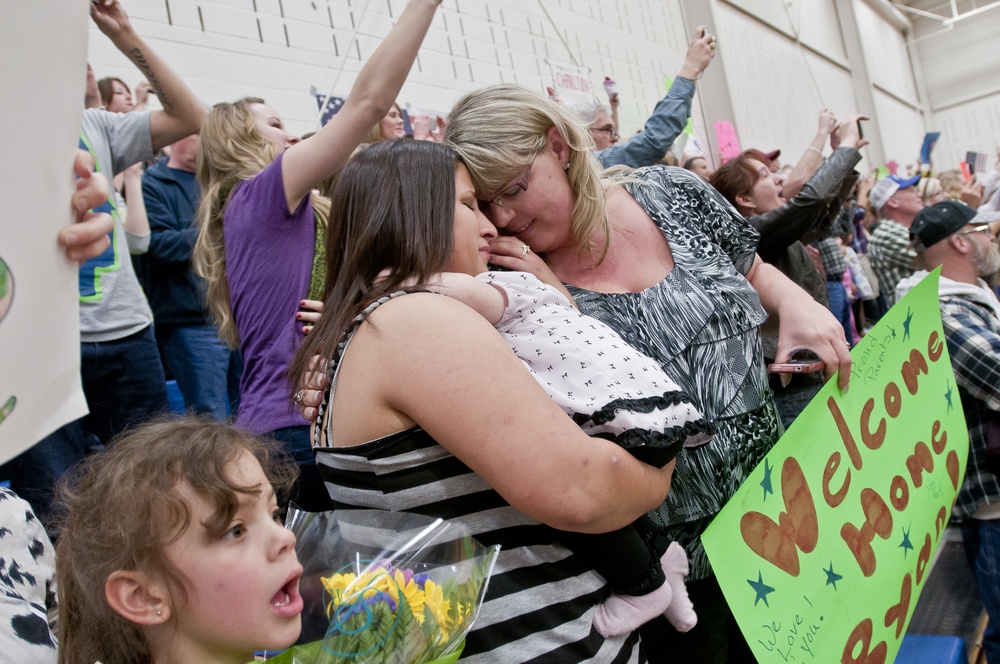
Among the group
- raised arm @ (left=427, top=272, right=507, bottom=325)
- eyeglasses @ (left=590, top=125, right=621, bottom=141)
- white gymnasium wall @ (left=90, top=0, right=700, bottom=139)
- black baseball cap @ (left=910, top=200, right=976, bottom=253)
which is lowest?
raised arm @ (left=427, top=272, right=507, bottom=325)

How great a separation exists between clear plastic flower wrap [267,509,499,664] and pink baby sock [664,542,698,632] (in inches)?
16.2

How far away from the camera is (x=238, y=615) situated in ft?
2.81

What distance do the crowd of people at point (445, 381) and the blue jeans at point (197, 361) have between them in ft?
1.16

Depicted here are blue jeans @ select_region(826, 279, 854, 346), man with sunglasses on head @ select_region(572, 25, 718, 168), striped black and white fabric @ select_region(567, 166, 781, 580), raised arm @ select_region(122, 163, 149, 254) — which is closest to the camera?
striped black and white fabric @ select_region(567, 166, 781, 580)

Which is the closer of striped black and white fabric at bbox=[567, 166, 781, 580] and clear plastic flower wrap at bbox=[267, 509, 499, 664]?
clear plastic flower wrap at bbox=[267, 509, 499, 664]

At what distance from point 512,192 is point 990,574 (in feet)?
6.35

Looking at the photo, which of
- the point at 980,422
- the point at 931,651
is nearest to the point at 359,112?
the point at 931,651

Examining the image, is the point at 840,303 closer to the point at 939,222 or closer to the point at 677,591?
the point at 939,222

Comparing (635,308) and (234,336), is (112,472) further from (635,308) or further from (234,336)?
(234,336)

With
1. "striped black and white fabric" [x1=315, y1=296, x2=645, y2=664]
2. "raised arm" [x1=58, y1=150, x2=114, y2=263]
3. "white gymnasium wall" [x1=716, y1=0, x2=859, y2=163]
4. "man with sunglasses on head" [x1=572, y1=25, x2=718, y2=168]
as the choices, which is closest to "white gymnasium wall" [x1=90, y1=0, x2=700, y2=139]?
"man with sunglasses on head" [x1=572, y1=25, x2=718, y2=168]

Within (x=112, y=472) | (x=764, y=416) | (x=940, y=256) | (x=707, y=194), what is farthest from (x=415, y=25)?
(x=940, y=256)

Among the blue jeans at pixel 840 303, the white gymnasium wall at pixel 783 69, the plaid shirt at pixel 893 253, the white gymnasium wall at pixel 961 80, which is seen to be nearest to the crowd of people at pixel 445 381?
the plaid shirt at pixel 893 253

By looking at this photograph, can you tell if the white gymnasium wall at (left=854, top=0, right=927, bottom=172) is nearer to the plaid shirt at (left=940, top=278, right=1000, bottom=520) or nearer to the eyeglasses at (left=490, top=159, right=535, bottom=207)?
the plaid shirt at (left=940, top=278, right=1000, bottom=520)

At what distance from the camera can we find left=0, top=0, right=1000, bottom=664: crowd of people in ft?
2.93
